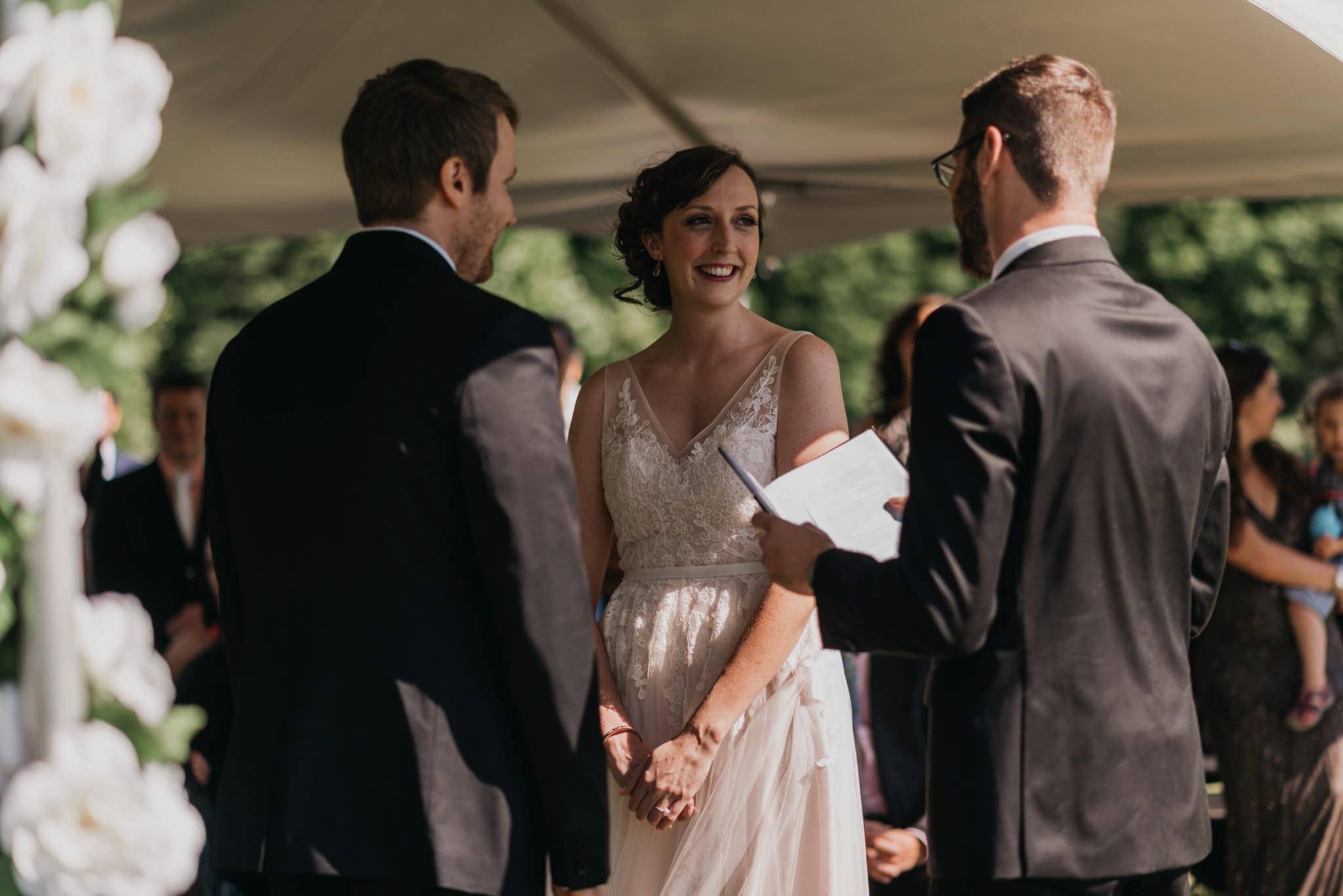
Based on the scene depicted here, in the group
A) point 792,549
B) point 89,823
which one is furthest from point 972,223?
point 89,823

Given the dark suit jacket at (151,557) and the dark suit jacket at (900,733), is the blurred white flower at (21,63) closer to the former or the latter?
the dark suit jacket at (900,733)

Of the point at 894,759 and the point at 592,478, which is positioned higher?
the point at 592,478

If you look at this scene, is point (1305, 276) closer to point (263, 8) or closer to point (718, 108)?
point (718, 108)

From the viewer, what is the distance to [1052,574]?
245cm

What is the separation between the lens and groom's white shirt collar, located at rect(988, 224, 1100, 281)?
260cm

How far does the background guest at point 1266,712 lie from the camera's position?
5.79m

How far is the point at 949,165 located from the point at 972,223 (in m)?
0.14

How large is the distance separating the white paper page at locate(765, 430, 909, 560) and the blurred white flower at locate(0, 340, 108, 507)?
146 cm

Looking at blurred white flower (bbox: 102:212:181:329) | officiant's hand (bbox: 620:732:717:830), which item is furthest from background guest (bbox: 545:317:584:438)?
blurred white flower (bbox: 102:212:181:329)

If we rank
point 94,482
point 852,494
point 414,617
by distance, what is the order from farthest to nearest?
point 94,482
point 852,494
point 414,617

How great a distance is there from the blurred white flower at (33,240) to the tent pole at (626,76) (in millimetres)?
2976

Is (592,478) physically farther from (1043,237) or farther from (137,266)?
(137,266)

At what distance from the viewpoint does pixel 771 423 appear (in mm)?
3475

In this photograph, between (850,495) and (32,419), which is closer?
(32,419)
